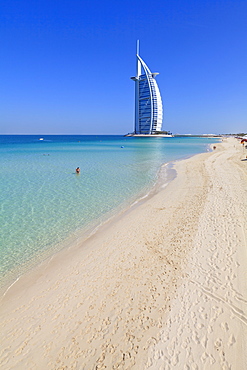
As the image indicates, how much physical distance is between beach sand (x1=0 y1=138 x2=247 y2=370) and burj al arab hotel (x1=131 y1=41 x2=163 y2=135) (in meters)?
125

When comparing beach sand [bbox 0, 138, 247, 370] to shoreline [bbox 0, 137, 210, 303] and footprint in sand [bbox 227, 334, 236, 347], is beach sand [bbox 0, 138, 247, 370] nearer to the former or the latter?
footprint in sand [bbox 227, 334, 236, 347]

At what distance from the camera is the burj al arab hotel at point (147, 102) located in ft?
402

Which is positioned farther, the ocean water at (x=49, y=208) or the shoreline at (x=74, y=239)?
the ocean water at (x=49, y=208)

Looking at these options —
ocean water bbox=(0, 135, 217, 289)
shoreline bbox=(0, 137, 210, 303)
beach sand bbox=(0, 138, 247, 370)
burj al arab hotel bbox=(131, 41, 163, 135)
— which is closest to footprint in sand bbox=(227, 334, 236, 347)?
beach sand bbox=(0, 138, 247, 370)

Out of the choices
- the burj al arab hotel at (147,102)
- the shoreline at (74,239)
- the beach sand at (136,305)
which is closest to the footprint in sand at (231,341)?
the beach sand at (136,305)

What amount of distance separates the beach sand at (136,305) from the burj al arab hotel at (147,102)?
125m

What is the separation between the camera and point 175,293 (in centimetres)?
488

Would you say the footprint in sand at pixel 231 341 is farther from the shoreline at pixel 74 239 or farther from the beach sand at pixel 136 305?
the shoreline at pixel 74 239

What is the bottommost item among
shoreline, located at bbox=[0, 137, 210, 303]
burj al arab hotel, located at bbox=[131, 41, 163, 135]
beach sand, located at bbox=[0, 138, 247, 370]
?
shoreline, located at bbox=[0, 137, 210, 303]

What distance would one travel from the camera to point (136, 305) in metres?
4.61

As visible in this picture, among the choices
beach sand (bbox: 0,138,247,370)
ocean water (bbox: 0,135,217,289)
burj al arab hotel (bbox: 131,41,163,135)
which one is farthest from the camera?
burj al arab hotel (bbox: 131,41,163,135)

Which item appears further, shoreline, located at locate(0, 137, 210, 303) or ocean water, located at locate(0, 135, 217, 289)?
ocean water, located at locate(0, 135, 217, 289)

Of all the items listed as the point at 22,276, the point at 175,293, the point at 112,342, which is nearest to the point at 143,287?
the point at 175,293

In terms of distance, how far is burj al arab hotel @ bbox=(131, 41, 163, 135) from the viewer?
123m
